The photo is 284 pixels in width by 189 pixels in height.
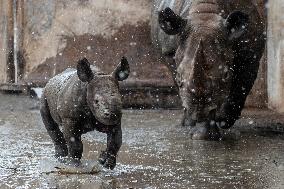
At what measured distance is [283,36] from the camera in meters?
9.35

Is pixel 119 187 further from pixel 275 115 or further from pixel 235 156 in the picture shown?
pixel 275 115

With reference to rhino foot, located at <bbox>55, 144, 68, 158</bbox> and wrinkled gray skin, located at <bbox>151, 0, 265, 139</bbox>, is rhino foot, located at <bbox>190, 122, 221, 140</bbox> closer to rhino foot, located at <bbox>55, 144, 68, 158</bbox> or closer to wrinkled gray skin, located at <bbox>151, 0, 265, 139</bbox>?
wrinkled gray skin, located at <bbox>151, 0, 265, 139</bbox>

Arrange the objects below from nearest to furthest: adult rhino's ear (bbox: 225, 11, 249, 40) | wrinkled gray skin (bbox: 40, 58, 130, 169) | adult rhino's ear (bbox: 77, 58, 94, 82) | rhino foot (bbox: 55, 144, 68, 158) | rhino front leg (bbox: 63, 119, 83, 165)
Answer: wrinkled gray skin (bbox: 40, 58, 130, 169), adult rhino's ear (bbox: 77, 58, 94, 82), rhino front leg (bbox: 63, 119, 83, 165), rhino foot (bbox: 55, 144, 68, 158), adult rhino's ear (bbox: 225, 11, 249, 40)

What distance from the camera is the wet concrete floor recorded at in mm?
4422

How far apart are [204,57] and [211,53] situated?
0.37 ft

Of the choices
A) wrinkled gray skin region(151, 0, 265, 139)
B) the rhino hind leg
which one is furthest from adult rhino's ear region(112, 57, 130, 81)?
wrinkled gray skin region(151, 0, 265, 139)

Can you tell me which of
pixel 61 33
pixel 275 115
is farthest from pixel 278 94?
pixel 61 33

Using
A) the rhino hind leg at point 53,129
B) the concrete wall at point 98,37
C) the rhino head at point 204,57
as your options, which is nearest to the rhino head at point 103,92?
the rhino hind leg at point 53,129

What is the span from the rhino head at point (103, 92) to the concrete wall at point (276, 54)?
509 cm

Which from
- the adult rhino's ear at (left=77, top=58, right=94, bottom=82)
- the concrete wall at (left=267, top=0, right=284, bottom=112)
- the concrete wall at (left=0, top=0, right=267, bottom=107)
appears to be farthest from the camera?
the concrete wall at (left=0, top=0, right=267, bottom=107)

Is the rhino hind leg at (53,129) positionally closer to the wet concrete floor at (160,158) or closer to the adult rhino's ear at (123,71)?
the wet concrete floor at (160,158)

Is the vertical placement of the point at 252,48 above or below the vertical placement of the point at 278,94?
above

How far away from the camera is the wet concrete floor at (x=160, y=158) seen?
14.5 ft

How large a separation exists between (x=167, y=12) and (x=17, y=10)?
6.34 meters
